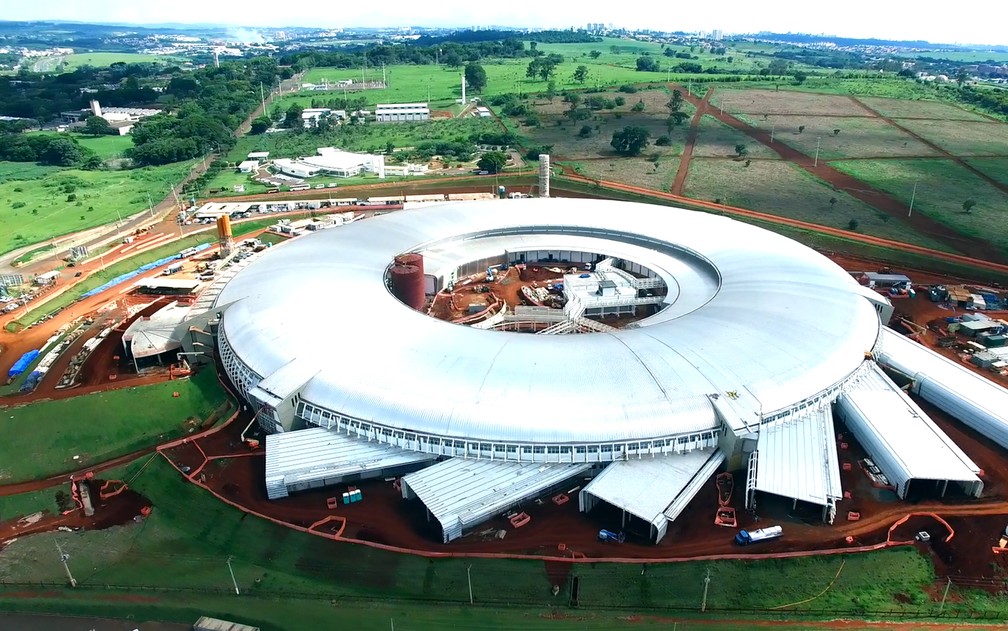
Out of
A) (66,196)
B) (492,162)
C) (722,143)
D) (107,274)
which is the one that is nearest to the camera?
(107,274)

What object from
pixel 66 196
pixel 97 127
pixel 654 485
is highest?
pixel 97 127

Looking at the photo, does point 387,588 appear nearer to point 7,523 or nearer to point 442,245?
point 7,523

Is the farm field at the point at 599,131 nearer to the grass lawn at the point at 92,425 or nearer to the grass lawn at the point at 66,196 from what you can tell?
the grass lawn at the point at 66,196

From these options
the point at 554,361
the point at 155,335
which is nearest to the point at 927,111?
the point at 554,361

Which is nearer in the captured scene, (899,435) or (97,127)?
(899,435)

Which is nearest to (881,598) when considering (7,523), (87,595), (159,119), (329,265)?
(87,595)

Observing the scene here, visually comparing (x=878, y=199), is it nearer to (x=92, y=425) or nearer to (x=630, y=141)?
(x=630, y=141)
